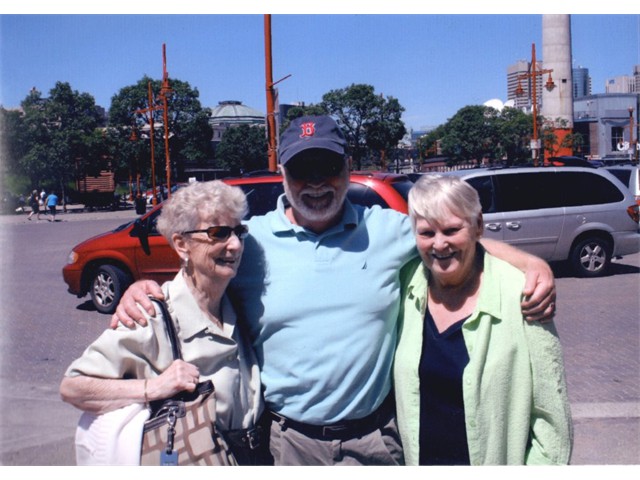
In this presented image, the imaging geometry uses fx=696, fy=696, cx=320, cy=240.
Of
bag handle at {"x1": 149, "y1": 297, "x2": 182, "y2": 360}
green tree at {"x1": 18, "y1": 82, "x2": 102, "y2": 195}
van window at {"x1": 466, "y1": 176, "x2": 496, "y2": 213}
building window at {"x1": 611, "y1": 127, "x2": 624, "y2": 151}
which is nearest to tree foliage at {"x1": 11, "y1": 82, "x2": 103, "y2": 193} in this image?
green tree at {"x1": 18, "y1": 82, "x2": 102, "y2": 195}

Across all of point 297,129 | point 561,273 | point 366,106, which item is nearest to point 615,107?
point 366,106

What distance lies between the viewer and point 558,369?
2324mm

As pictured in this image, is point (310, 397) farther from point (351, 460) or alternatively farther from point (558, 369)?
point (558, 369)

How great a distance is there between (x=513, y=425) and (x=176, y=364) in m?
1.15

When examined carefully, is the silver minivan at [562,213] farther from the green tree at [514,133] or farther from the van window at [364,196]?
the green tree at [514,133]

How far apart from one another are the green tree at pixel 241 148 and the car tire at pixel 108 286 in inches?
2345

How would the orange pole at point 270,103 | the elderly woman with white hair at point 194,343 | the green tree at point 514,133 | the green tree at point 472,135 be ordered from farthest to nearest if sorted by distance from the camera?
the green tree at point 472,135 → the green tree at point 514,133 → the orange pole at point 270,103 → the elderly woman with white hair at point 194,343

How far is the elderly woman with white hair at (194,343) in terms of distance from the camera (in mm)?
2223

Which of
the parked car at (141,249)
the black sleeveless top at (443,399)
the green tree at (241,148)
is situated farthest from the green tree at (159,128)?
the black sleeveless top at (443,399)

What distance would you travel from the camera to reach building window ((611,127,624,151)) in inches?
3312

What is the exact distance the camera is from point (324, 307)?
2.48 metres

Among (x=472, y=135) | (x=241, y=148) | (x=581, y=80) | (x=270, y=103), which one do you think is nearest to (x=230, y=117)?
(x=241, y=148)

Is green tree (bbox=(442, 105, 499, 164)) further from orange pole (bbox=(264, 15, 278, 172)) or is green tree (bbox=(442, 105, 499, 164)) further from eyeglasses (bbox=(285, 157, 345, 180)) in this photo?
eyeglasses (bbox=(285, 157, 345, 180))

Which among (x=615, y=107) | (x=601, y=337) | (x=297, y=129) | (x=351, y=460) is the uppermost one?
(x=615, y=107)
